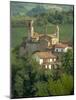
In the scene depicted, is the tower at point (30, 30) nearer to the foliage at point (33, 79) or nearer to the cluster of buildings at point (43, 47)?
the cluster of buildings at point (43, 47)

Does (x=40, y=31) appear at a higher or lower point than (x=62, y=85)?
higher

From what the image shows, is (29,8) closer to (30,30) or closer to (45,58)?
(30,30)

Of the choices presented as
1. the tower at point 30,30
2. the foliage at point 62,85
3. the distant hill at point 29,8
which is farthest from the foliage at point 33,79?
the distant hill at point 29,8

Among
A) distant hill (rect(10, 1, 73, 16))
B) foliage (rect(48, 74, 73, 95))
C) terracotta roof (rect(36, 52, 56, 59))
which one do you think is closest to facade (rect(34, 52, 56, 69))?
terracotta roof (rect(36, 52, 56, 59))

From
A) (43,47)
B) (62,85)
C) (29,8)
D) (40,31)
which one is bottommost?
(62,85)

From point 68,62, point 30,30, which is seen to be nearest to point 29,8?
point 30,30

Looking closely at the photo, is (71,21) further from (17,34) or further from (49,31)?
(17,34)

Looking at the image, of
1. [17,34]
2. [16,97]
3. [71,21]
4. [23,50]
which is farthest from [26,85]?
[71,21]
